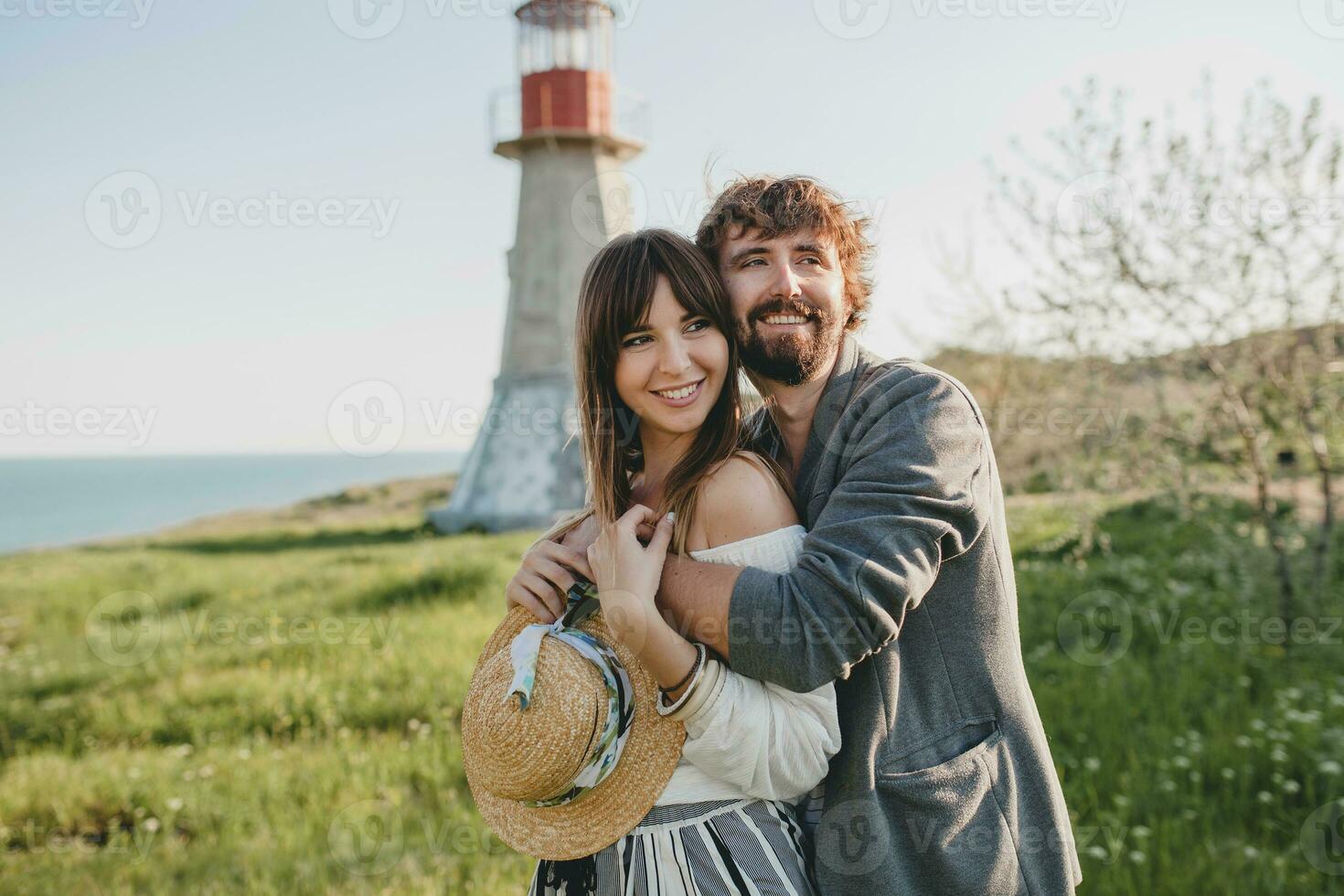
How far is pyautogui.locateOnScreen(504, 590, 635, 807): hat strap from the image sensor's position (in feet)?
6.14

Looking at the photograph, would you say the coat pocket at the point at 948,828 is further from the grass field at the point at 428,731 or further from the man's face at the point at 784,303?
the grass field at the point at 428,731

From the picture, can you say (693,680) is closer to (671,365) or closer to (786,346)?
(671,365)

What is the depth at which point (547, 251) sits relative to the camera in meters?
18.6

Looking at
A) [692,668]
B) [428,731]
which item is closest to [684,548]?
[692,668]

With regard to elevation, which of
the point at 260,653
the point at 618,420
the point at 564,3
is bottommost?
the point at 260,653

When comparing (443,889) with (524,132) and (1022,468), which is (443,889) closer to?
(1022,468)

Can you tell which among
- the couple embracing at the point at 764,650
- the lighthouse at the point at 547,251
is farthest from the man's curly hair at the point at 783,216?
the lighthouse at the point at 547,251

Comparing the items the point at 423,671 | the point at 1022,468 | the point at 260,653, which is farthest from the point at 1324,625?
the point at 260,653

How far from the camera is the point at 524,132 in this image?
1794cm

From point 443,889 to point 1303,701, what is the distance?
4.49m

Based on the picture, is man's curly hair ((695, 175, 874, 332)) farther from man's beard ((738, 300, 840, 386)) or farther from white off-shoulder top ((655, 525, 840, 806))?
white off-shoulder top ((655, 525, 840, 806))

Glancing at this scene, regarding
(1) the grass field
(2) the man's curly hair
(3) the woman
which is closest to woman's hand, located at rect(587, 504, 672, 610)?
(3) the woman

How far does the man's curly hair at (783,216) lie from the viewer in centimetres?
232

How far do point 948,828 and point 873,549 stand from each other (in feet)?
2.06
